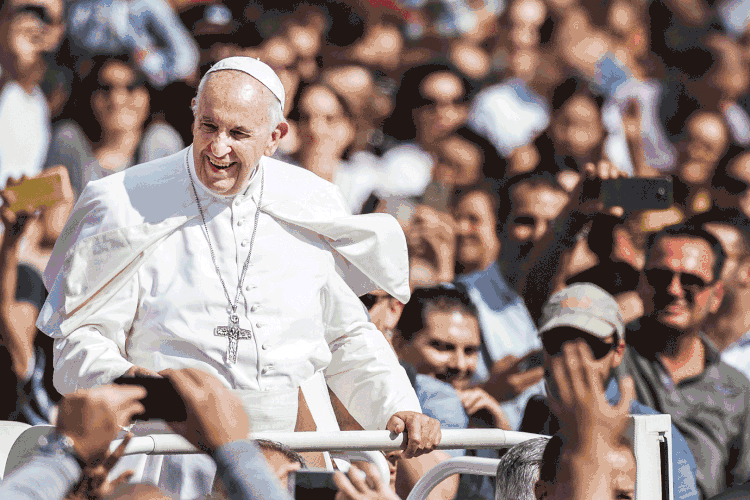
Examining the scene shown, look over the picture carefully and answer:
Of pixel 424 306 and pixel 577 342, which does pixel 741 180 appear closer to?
pixel 424 306

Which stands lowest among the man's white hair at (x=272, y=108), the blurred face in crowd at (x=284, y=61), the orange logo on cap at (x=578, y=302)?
the orange logo on cap at (x=578, y=302)

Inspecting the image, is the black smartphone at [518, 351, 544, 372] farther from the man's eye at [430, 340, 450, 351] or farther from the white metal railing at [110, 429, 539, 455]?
the white metal railing at [110, 429, 539, 455]

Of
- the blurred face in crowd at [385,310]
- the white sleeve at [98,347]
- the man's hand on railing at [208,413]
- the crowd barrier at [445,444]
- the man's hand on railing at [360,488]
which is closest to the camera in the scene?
the man's hand on railing at [208,413]

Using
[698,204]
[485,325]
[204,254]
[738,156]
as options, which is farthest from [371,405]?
[738,156]

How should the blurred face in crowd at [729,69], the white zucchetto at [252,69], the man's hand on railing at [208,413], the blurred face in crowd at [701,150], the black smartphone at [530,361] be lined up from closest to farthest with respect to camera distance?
the man's hand on railing at [208,413] < the white zucchetto at [252,69] < the black smartphone at [530,361] < the blurred face in crowd at [701,150] < the blurred face in crowd at [729,69]

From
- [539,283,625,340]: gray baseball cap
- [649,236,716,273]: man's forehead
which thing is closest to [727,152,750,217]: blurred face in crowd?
[649,236,716,273]: man's forehead

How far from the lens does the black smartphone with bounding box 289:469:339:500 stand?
5.35 ft

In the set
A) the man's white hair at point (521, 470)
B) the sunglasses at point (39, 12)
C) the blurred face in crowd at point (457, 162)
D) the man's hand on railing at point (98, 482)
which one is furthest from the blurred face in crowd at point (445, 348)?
the man's hand on railing at point (98, 482)

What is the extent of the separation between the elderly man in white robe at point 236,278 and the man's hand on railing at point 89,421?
42.5 inches

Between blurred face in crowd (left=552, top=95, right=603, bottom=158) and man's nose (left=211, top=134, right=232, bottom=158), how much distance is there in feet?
8.73

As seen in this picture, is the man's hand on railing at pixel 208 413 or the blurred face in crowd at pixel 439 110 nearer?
the man's hand on railing at pixel 208 413

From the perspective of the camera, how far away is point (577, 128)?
15.7ft

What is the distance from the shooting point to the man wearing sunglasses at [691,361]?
4133 mm

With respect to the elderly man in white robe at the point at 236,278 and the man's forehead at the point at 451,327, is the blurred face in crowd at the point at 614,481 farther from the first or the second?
the man's forehead at the point at 451,327
